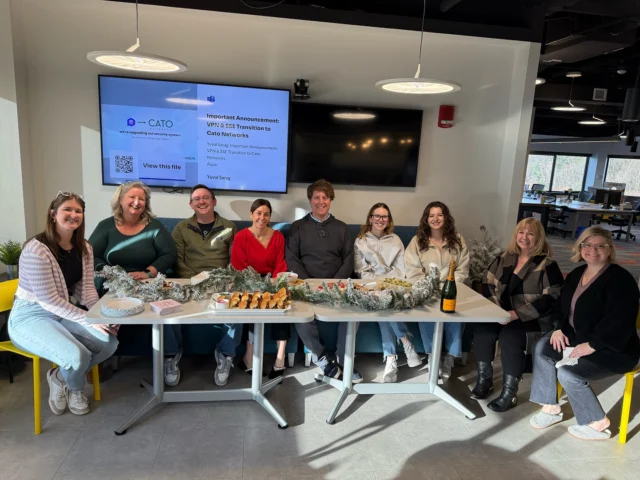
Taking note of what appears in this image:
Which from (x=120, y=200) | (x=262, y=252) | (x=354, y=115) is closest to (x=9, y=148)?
(x=120, y=200)

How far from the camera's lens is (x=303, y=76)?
413 cm

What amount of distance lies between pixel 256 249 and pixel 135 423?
4.37ft

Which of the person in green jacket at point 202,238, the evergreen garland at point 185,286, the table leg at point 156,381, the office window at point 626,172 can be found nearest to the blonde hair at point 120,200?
the person in green jacket at point 202,238

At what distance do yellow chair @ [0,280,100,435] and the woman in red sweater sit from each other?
3.08 feet

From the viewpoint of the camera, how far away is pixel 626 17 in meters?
4.00

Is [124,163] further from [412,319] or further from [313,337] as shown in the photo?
[412,319]

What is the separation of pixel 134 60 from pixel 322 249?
1787mm

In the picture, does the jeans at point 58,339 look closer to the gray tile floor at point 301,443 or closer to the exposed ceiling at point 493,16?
the gray tile floor at point 301,443

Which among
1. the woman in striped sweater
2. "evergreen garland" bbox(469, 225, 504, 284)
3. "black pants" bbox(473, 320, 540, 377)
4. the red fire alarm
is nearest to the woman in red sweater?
the woman in striped sweater

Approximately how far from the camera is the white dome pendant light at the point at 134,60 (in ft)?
7.68

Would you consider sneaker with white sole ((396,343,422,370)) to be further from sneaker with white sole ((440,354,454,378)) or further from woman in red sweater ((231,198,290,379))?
woman in red sweater ((231,198,290,379))

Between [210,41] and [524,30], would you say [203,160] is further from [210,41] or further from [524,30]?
[524,30]

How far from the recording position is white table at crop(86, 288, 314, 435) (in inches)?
82.1

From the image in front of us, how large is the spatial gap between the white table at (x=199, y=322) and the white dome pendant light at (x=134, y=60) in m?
1.26
